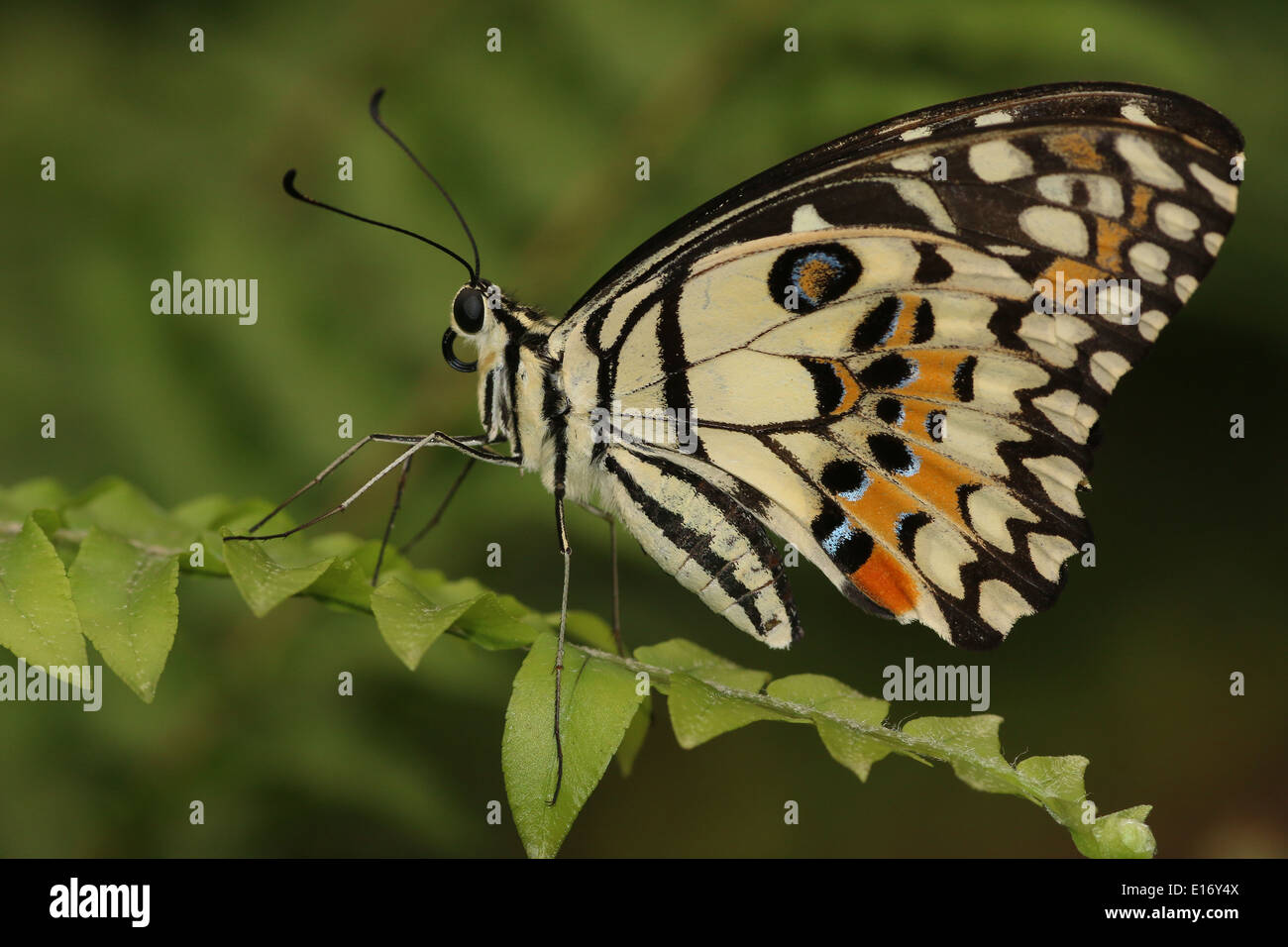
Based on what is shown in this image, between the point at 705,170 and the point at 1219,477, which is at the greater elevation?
the point at 705,170

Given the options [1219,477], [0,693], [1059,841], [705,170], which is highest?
[705,170]

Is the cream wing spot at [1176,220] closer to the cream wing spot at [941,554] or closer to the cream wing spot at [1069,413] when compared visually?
the cream wing spot at [1069,413]

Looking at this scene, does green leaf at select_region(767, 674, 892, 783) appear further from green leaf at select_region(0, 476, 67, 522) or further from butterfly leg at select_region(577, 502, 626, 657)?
green leaf at select_region(0, 476, 67, 522)

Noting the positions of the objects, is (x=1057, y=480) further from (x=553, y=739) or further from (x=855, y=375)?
(x=553, y=739)

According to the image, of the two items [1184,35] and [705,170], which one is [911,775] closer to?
[705,170]

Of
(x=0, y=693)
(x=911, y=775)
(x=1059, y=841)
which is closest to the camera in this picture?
(x=0, y=693)

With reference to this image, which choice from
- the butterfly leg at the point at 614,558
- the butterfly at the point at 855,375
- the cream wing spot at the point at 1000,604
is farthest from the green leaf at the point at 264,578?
the cream wing spot at the point at 1000,604

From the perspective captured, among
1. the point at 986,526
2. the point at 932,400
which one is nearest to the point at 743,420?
the point at 932,400
